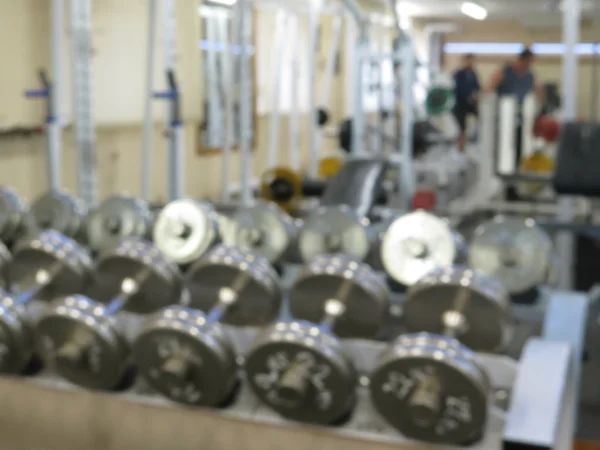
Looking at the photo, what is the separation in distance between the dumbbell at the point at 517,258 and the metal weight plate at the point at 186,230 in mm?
694

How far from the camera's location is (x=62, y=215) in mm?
2369

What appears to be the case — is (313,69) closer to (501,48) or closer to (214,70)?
(214,70)

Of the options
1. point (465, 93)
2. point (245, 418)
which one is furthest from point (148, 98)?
point (465, 93)

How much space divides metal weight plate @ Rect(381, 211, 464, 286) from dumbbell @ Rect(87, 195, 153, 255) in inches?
28.2

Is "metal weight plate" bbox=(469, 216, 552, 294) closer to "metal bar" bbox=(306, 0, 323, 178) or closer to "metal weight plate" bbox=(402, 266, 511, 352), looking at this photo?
"metal weight plate" bbox=(402, 266, 511, 352)

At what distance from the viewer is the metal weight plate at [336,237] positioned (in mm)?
2090

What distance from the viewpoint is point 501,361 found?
58.4 inches

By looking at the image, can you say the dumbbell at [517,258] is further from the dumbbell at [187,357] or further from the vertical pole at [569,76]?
the vertical pole at [569,76]

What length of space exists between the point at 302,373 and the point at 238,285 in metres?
0.44

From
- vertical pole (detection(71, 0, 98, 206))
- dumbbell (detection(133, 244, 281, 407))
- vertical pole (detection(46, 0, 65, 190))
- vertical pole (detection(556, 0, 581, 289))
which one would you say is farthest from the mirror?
dumbbell (detection(133, 244, 281, 407))

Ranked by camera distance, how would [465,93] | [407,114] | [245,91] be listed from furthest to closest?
[465,93], [407,114], [245,91]

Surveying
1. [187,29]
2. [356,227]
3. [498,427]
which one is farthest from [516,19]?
[498,427]

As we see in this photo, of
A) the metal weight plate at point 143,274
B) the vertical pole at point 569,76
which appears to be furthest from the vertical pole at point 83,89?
the vertical pole at point 569,76

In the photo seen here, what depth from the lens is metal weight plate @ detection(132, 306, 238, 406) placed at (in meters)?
1.34
